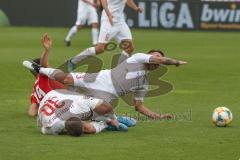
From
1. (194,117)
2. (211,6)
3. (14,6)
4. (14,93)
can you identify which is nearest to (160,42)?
(211,6)

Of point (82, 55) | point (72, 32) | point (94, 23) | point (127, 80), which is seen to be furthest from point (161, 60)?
point (72, 32)

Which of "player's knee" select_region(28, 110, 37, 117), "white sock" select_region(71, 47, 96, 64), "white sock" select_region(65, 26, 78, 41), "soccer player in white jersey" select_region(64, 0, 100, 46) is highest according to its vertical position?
"player's knee" select_region(28, 110, 37, 117)

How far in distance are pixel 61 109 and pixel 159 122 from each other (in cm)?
183

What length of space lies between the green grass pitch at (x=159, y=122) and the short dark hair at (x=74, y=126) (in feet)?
0.36

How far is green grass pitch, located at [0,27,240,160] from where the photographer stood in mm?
9445

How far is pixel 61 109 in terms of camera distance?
10.8m

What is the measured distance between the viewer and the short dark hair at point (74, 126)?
10.4m

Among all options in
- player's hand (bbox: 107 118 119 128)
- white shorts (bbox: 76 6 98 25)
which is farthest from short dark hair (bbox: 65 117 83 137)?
white shorts (bbox: 76 6 98 25)

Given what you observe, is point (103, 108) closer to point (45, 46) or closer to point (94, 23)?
point (45, 46)

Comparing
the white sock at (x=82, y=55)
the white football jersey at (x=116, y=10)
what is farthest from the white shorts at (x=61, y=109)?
the white football jersey at (x=116, y=10)

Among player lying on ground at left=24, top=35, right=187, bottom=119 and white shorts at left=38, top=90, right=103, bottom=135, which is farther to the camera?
player lying on ground at left=24, top=35, right=187, bottom=119

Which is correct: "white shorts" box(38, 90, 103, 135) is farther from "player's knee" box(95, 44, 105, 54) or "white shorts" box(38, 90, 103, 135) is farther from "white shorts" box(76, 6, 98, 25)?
"white shorts" box(76, 6, 98, 25)

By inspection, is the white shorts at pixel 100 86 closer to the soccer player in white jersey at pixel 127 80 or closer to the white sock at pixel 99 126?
the soccer player in white jersey at pixel 127 80

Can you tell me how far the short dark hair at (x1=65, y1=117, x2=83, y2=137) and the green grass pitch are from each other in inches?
4.4
